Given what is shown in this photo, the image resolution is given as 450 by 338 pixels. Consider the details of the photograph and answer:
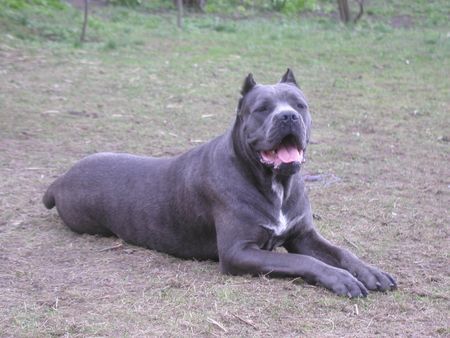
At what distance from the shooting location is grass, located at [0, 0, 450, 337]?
15.8ft

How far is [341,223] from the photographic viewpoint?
6.86m

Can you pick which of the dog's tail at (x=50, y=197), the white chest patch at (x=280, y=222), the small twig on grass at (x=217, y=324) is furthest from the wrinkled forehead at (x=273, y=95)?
the dog's tail at (x=50, y=197)

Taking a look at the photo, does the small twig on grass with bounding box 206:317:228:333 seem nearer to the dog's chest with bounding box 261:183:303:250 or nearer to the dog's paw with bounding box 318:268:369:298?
the dog's paw with bounding box 318:268:369:298

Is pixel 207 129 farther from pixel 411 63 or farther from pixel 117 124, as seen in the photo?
pixel 411 63

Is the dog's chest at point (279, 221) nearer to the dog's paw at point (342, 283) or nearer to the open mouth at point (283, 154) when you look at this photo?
the open mouth at point (283, 154)

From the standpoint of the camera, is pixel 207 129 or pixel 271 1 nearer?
pixel 207 129

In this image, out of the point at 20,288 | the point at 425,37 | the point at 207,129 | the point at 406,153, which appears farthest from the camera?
the point at 425,37

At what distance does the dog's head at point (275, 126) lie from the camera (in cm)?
544

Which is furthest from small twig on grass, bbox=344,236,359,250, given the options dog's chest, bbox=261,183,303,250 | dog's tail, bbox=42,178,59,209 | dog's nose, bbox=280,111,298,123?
dog's tail, bbox=42,178,59,209

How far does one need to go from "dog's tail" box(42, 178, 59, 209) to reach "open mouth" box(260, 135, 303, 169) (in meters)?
2.10

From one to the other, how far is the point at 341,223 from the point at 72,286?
7.86ft

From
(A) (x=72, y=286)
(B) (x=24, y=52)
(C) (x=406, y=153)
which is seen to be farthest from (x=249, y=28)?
(A) (x=72, y=286)

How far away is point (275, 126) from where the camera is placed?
5.43 meters

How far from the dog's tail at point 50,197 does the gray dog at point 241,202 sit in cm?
40
